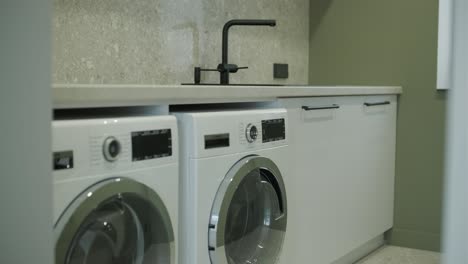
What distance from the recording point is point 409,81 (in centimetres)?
329

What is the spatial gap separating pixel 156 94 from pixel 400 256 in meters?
2.09

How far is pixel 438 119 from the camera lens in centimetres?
323

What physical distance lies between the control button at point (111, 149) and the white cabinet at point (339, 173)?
916 mm

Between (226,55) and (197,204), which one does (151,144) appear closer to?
(197,204)

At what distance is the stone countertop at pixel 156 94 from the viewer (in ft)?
4.21

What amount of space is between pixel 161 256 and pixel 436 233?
219 centimetres

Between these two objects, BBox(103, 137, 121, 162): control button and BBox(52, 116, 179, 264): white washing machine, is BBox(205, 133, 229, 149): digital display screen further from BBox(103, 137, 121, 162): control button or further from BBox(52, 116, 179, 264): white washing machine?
BBox(103, 137, 121, 162): control button

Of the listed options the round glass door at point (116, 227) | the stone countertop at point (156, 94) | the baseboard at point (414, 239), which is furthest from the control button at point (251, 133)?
the baseboard at point (414, 239)

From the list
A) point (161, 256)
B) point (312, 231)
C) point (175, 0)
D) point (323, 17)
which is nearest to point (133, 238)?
point (161, 256)

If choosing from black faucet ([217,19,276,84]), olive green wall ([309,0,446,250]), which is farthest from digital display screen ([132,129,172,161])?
olive green wall ([309,0,446,250])

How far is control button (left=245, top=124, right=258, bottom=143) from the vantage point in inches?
72.4

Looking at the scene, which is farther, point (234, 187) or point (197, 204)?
point (234, 187)

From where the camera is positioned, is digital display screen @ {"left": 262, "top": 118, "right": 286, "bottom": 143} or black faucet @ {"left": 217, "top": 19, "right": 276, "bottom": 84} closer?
digital display screen @ {"left": 262, "top": 118, "right": 286, "bottom": 143}

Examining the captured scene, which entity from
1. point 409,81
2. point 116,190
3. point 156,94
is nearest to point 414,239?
point 409,81
